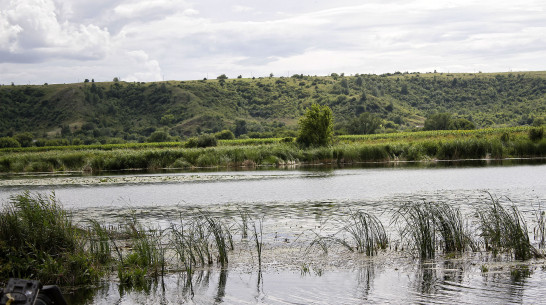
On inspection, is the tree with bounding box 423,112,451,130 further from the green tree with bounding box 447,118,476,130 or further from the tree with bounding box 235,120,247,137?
the tree with bounding box 235,120,247,137

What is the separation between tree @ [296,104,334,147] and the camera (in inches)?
2156

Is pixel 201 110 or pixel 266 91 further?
pixel 266 91

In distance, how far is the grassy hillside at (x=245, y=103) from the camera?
380 ft

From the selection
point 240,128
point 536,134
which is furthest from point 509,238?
point 240,128

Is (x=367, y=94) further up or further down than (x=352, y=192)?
further up

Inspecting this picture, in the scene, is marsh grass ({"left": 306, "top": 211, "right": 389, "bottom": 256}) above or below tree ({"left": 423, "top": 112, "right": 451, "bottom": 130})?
below

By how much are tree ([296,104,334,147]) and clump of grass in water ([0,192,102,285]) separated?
44073mm

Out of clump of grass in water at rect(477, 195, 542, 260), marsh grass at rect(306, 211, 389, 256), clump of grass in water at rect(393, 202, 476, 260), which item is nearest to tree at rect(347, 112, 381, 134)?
marsh grass at rect(306, 211, 389, 256)

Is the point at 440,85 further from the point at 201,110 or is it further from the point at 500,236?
the point at 500,236

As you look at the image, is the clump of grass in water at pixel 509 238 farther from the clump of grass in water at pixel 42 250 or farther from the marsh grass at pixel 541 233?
the clump of grass in water at pixel 42 250

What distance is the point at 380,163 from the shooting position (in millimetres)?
50562

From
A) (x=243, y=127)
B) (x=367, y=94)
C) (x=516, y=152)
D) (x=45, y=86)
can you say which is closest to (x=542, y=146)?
(x=516, y=152)

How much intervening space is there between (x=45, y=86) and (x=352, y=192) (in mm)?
134834

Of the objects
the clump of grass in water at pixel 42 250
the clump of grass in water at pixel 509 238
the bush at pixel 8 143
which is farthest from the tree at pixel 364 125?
the clump of grass in water at pixel 42 250
